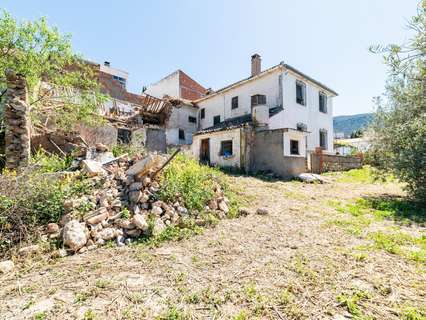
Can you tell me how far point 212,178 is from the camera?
24.3ft

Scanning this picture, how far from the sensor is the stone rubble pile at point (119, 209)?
407cm

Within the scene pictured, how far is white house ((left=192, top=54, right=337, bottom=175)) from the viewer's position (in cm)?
1322

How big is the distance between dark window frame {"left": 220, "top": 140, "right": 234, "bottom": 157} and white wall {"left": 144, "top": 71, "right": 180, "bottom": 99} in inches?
495

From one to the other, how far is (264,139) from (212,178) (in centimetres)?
677

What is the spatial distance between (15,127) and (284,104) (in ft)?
45.9

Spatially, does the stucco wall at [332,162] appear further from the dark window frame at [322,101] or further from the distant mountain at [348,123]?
the distant mountain at [348,123]

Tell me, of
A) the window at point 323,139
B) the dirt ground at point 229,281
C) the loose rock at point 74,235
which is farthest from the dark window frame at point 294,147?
the loose rock at point 74,235

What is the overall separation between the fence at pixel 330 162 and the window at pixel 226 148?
5.20 metres

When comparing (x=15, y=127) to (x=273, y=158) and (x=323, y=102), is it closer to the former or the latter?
(x=273, y=158)

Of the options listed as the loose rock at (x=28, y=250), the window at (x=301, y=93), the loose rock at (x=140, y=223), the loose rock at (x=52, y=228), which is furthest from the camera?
the window at (x=301, y=93)

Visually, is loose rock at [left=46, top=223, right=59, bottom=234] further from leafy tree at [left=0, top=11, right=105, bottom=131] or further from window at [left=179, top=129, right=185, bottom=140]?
window at [left=179, top=129, right=185, bottom=140]

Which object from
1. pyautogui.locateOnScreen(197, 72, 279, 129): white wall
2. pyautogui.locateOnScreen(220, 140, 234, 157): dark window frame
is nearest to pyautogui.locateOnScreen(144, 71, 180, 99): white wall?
pyautogui.locateOnScreen(197, 72, 279, 129): white wall

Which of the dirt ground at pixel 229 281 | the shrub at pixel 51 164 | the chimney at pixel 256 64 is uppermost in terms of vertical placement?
the chimney at pixel 256 64

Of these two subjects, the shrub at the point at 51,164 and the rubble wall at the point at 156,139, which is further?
the rubble wall at the point at 156,139
